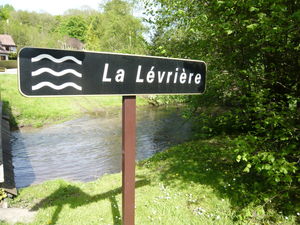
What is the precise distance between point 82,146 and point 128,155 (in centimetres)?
1199

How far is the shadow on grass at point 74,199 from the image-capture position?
501 centimetres

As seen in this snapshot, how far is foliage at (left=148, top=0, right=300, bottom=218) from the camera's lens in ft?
11.3

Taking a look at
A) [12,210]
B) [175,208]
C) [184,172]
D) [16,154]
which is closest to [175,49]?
[184,172]

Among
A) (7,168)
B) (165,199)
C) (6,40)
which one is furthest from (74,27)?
(165,199)

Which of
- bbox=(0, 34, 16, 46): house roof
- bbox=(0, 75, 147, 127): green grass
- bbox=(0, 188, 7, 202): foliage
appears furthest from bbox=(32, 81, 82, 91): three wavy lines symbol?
bbox=(0, 34, 16, 46): house roof

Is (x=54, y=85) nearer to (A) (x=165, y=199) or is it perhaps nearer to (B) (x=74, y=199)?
(A) (x=165, y=199)

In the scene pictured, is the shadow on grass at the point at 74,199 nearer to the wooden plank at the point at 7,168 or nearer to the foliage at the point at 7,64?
the wooden plank at the point at 7,168

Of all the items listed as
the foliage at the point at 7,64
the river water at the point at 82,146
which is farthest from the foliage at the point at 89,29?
the foliage at the point at 7,64

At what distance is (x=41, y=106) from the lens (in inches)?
880

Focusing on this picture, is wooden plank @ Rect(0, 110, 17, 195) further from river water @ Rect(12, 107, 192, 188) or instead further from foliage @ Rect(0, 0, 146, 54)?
foliage @ Rect(0, 0, 146, 54)

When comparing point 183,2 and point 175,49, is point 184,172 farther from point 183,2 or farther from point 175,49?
point 183,2

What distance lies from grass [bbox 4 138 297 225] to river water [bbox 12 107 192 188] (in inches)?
79.2

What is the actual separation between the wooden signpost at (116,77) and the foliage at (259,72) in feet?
4.91

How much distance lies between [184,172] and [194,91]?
14.1 feet
